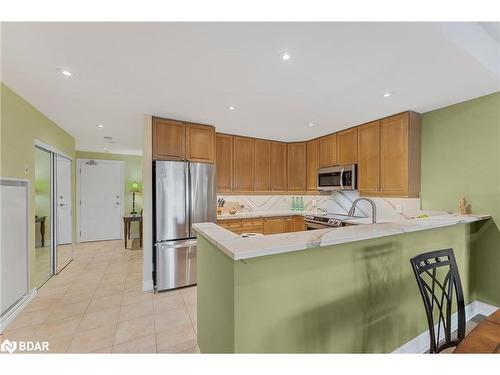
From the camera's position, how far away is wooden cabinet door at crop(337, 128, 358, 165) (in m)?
3.60

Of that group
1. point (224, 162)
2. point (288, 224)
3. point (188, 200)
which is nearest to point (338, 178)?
point (288, 224)

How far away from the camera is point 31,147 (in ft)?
9.17

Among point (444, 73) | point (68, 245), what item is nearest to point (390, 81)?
point (444, 73)

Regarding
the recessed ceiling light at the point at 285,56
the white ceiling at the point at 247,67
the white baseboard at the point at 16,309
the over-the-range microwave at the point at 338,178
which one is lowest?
the white baseboard at the point at 16,309

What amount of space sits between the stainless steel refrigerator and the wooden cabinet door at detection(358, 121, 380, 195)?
2.41 meters

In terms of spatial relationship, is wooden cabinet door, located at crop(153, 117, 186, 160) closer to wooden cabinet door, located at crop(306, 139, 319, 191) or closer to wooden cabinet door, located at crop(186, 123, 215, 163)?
wooden cabinet door, located at crop(186, 123, 215, 163)

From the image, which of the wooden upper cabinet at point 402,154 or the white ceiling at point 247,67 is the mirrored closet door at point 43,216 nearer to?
the white ceiling at point 247,67

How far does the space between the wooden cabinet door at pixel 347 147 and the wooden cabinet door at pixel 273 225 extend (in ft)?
4.95

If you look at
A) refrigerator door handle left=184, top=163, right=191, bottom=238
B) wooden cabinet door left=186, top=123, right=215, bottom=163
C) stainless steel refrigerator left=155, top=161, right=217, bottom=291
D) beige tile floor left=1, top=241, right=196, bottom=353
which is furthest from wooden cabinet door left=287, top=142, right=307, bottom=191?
beige tile floor left=1, top=241, right=196, bottom=353

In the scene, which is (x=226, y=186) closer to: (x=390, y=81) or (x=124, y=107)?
(x=124, y=107)

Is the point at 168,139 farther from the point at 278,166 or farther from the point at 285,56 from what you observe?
the point at 278,166

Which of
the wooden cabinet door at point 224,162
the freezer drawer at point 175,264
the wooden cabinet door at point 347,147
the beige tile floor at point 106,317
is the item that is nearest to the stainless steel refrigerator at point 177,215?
the freezer drawer at point 175,264

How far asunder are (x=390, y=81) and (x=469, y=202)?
5.68ft

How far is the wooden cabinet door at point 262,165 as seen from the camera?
4461 millimetres
